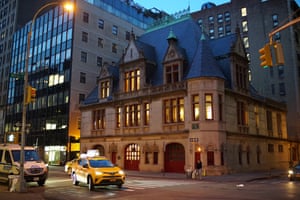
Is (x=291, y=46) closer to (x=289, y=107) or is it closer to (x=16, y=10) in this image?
(x=289, y=107)

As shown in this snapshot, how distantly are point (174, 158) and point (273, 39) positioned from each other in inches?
1337

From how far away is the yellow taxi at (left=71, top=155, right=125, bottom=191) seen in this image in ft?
58.0

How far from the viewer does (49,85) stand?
54438 mm

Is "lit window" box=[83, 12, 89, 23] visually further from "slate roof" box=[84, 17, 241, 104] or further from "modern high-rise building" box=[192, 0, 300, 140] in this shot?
"modern high-rise building" box=[192, 0, 300, 140]

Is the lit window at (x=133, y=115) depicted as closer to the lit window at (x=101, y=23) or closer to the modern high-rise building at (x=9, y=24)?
the lit window at (x=101, y=23)

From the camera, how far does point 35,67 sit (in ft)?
192

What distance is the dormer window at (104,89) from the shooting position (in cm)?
4147

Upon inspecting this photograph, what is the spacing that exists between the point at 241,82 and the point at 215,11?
55588mm

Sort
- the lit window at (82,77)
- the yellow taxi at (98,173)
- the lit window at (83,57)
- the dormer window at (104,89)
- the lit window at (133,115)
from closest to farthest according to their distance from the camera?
the yellow taxi at (98,173)
the lit window at (133,115)
the dormer window at (104,89)
the lit window at (82,77)
the lit window at (83,57)

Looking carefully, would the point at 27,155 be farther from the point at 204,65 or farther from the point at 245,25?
the point at 245,25

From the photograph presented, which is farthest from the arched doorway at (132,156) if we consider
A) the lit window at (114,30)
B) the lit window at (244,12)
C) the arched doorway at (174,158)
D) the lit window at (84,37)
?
the lit window at (244,12)

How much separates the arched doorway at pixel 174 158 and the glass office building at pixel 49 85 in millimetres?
21522

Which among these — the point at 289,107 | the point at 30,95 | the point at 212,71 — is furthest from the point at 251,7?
the point at 30,95

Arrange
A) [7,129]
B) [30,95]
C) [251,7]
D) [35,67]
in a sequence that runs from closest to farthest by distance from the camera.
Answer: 1. [30,95]
2. [35,67]
3. [7,129]
4. [251,7]
